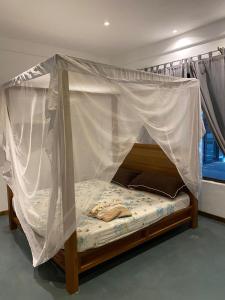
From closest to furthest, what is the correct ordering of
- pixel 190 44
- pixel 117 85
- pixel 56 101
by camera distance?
pixel 56 101, pixel 117 85, pixel 190 44

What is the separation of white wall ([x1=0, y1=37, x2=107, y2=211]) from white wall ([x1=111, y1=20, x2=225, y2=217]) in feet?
5.97

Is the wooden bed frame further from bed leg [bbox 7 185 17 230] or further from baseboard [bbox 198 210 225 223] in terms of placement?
baseboard [bbox 198 210 225 223]

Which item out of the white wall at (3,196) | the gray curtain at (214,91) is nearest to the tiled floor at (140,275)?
the white wall at (3,196)

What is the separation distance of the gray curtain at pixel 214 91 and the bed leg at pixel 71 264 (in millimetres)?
2384

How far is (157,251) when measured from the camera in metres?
2.78

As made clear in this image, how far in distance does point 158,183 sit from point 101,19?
2226mm

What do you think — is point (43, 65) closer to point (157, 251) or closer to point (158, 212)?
point (158, 212)

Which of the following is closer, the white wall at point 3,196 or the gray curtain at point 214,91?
the gray curtain at point 214,91

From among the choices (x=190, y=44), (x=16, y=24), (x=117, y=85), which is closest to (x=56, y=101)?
(x=117, y=85)

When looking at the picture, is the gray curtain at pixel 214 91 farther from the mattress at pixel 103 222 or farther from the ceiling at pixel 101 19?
the mattress at pixel 103 222

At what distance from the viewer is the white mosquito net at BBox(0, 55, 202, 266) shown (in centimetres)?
192

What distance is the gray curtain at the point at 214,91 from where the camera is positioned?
325 centimetres

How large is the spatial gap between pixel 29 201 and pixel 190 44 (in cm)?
310

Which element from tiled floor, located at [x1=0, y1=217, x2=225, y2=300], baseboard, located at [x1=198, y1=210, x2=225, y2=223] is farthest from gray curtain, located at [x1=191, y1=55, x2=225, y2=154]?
tiled floor, located at [x1=0, y1=217, x2=225, y2=300]
